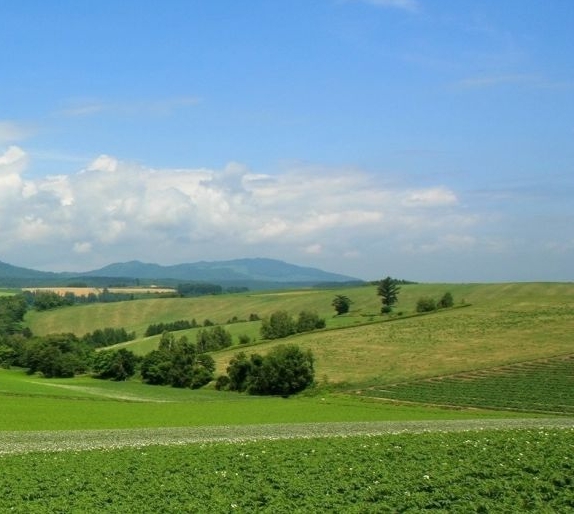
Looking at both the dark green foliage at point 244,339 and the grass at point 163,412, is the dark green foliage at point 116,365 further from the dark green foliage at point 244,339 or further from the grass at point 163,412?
the grass at point 163,412

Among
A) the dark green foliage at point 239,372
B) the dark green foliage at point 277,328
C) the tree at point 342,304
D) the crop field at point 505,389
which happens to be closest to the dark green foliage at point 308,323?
the dark green foliage at point 277,328

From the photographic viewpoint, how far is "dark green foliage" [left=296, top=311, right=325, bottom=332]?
145 m

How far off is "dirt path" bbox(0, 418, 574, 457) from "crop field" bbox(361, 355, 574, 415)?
24941 millimetres

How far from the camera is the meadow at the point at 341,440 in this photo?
65.3 feet

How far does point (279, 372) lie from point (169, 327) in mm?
90915

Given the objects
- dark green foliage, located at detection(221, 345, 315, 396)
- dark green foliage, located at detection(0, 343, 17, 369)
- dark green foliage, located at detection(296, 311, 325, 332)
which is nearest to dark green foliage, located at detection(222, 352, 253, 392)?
dark green foliage, located at detection(221, 345, 315, 396)

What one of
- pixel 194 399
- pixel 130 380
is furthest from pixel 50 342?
pixel 194 399

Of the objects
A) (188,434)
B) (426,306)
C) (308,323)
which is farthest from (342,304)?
(188,434)

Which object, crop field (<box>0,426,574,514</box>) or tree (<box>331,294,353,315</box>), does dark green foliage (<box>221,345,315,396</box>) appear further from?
tree (<box>331,294,353,315</box>)

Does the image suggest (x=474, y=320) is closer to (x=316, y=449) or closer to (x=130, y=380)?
(x=130, y=380)

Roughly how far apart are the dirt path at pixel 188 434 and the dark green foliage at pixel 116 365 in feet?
262

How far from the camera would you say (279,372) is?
318 ft

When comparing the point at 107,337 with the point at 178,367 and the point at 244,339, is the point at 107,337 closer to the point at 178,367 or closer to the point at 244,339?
the point at 244,339

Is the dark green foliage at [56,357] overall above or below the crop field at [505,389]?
below
